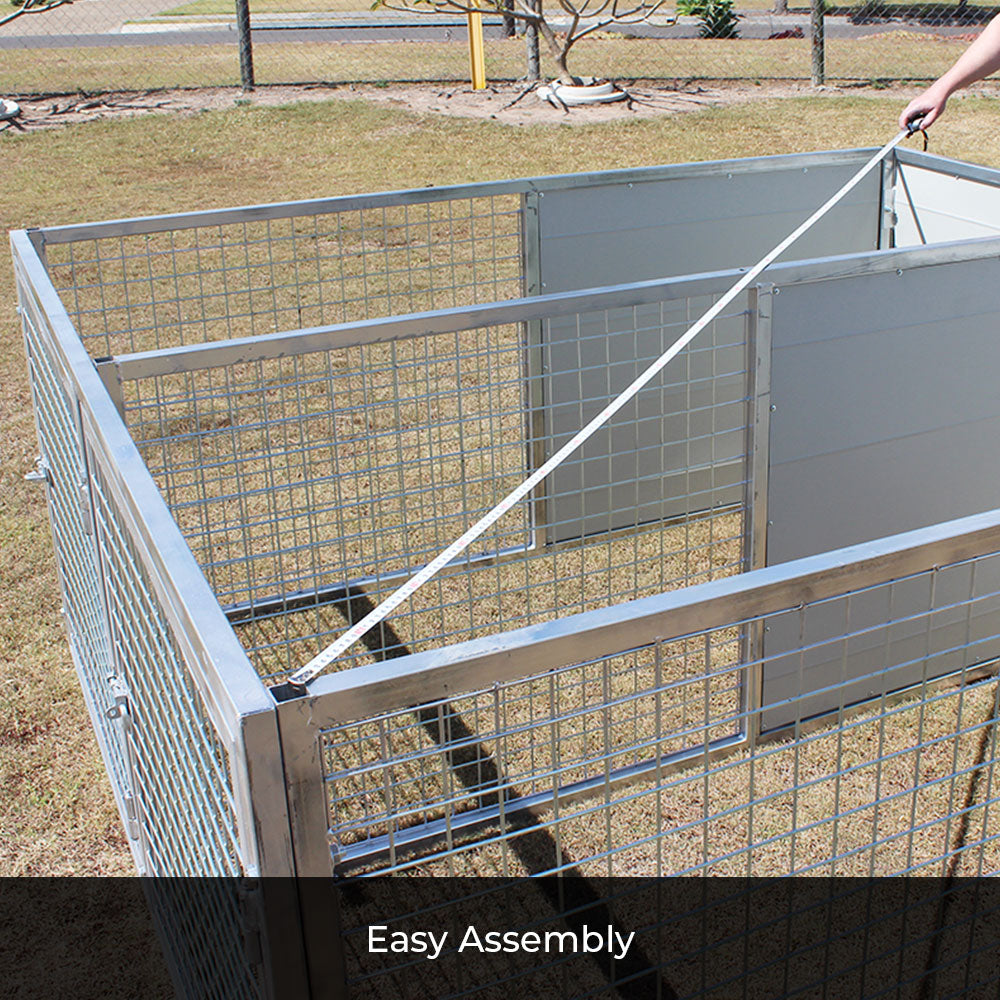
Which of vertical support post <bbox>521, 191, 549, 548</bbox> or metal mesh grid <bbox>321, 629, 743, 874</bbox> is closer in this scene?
metal mesh grid <bbox>321, 629, 743, 874</bbox>

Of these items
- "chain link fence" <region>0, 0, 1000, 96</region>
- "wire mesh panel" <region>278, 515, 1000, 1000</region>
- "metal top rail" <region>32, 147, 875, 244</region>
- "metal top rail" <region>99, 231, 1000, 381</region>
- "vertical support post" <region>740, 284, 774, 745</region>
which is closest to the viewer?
"wire mesh panel" <region>278, 515, 1000, 1000</region>

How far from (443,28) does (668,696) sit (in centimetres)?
1872

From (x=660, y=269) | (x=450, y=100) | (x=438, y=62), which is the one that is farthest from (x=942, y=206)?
(x=438, y=62)

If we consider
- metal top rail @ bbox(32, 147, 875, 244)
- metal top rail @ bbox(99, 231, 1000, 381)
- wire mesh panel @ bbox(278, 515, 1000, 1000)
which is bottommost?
wire mesh panel @ bbox(278, 515, 1000, 1000)

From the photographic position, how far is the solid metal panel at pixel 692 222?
3951 mm

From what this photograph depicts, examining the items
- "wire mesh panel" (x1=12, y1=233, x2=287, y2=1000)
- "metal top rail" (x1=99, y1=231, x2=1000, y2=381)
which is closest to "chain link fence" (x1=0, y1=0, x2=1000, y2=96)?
"metal top rail" (x1=99, y1=231, x2=1000, y2=381)

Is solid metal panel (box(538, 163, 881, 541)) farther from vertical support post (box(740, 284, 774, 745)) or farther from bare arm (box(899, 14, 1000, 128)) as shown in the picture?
vertical support post (box(740, 284, 774, 745))

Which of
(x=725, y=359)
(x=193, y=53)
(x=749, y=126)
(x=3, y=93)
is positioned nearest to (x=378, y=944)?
(x=725, y=359)

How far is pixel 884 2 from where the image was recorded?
873 inches

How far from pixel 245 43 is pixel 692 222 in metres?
9.44

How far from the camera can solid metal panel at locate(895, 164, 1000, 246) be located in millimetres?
3842

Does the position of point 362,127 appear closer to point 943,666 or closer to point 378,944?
point 943,666

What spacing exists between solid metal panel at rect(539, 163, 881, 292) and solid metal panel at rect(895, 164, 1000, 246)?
11 cm

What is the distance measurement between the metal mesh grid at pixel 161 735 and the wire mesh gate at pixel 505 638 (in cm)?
1
